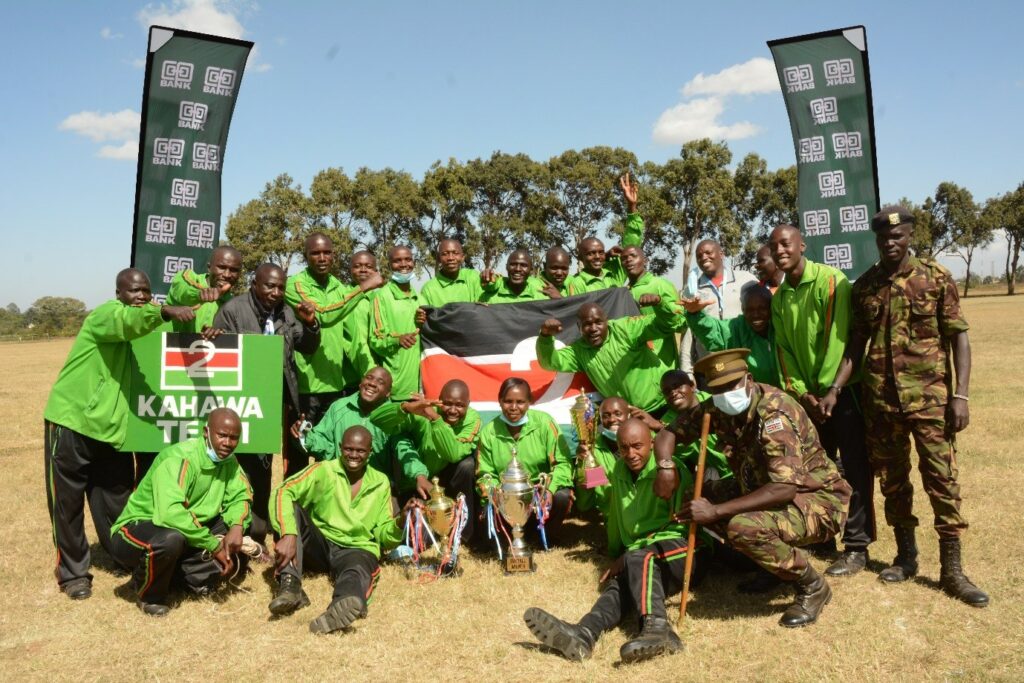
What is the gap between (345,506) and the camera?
620 centimetres

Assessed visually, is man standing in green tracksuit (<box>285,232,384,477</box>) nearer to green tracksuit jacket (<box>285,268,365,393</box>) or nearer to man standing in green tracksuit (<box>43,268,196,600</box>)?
green tracksuit jacket (<box>285,268,365,393</box>)

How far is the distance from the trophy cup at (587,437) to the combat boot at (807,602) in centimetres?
188

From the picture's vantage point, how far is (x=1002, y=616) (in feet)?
16.7

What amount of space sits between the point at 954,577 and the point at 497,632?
10.6 ft

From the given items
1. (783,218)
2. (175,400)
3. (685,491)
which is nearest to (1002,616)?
(685,491)

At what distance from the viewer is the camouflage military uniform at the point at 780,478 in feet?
16.4

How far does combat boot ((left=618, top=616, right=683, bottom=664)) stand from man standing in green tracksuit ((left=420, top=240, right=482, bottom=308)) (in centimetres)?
480

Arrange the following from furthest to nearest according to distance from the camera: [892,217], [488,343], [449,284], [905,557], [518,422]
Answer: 1. [449,284]
2. [488,343]
3. [518,422]
4. [905,557]
5. [892,217]

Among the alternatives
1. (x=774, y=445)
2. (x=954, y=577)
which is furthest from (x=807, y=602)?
(x=954, y=577)

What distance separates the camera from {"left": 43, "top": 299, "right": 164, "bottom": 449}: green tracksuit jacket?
19.6ft

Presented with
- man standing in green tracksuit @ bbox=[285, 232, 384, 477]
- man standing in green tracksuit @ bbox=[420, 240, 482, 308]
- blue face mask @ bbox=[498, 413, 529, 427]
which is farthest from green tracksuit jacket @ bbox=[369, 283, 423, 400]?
blue face mask @ bbox=[498, 413, 529, 427]

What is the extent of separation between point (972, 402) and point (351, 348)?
11215mm

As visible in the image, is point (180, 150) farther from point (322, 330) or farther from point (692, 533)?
point (692, 533)

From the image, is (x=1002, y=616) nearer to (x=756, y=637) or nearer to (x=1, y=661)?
(x=756, y=637)
